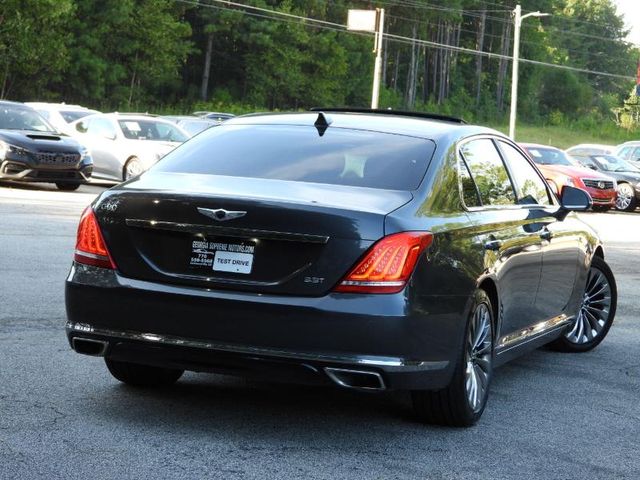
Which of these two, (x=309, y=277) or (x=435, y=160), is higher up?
(x=435, y=160)

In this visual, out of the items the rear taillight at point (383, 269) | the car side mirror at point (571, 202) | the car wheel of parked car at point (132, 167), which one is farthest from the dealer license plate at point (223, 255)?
the car wheel of parked car at point (132, 167)

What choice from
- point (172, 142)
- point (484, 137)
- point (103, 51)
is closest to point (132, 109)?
point (103, 51)

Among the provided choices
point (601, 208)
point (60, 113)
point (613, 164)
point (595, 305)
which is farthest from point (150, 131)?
point (595, 305)

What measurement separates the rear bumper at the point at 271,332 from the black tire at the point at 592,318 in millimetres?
3269

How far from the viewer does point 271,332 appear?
532 centimetres

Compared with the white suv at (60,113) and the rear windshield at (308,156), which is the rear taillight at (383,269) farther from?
the white suv at (60,113)

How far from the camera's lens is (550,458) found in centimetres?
555

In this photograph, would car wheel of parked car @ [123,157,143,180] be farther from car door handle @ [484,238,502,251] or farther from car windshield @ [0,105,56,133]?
car door handle @ [484,238,502,251]

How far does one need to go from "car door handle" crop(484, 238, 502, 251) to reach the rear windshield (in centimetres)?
54

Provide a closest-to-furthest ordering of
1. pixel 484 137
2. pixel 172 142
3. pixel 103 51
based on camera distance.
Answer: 1. pixel 484 137
2. pixel 172 142
3. pixel 103 51

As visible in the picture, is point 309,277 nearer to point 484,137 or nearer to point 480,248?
point 480,248

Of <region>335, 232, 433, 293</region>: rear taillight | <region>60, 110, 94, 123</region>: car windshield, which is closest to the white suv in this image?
<region>60, 110, 94, 123</region>: car windshield

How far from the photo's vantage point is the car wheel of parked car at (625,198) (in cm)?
3186

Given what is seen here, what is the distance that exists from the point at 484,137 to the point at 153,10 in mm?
68686
